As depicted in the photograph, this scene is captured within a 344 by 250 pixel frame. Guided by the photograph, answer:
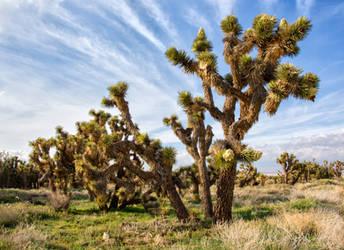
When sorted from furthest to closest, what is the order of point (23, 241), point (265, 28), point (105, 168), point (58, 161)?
point (58, 161), point (105, 168), point (265, 28), point (23, 241)

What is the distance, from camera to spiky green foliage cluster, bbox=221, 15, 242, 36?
28.3ft

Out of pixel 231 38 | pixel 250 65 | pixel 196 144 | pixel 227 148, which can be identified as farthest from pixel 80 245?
pixel 231 38

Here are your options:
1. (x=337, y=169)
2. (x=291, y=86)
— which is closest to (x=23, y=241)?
(x=291, y=86)

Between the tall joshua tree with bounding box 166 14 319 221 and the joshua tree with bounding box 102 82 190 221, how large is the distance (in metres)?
1.85

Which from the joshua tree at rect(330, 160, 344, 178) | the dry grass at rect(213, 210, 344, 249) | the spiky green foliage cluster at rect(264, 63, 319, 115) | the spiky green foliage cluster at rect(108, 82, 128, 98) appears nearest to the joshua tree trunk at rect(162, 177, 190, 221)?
the dry grass at rect(213, 210, 344, 249)

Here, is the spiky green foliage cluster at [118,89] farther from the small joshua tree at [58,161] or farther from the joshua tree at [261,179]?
the joshua tree at [261,179]

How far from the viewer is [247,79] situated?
25.4 ft

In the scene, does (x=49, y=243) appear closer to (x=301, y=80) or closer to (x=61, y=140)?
(x=301, y=80)

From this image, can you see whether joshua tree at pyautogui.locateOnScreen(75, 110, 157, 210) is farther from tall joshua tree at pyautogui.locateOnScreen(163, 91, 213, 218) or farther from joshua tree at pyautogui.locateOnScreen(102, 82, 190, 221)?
tall joshua tree at pyautogui.locateOnScreen(163, 91, 213, 218)

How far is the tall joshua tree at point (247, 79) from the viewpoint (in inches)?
249

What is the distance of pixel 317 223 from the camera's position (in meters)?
6.30

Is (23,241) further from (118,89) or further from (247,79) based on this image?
(247,79)

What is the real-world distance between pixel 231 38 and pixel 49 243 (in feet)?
27.0

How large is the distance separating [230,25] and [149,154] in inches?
231
